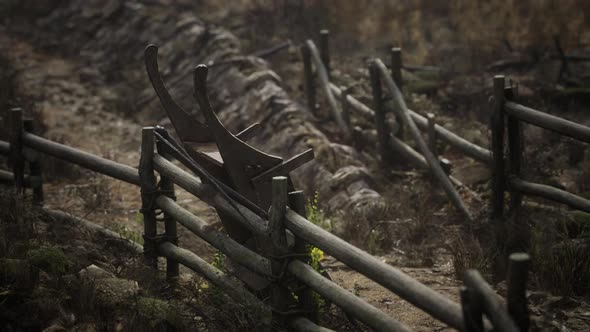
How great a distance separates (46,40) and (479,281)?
Result: 10.8 metres

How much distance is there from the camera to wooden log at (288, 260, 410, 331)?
339 centimetres

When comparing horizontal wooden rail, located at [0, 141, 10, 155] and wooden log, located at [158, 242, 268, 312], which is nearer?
Result: wooden log, located at [158, 242, 268, 312]

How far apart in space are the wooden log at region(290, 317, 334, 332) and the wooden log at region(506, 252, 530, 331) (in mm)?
1202

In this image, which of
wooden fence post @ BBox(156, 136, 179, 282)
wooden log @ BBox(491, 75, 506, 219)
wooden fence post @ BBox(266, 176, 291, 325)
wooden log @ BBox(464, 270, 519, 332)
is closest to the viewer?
wooden log @ BBox(464, 270, 519, 332)

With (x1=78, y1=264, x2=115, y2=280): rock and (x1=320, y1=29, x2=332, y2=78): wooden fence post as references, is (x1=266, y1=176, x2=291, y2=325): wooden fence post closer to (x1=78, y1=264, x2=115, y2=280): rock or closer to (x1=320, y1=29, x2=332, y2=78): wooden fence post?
(x1=78, y1=264, x2=115, y2=280): rock

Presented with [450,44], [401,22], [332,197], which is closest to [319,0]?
[401,22]

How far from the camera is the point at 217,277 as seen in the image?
4.53 m

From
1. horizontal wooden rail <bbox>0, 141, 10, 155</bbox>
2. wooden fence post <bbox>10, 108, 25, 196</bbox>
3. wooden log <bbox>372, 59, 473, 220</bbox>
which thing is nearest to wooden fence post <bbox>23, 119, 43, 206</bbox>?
wooden fence post <bbox>10, 108, 25, 196</bbox>

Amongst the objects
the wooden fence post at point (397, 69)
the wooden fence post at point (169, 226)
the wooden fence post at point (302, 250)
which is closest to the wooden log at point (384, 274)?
the wooden fence post at point (302, 250)

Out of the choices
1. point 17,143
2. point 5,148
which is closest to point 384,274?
point 17,143

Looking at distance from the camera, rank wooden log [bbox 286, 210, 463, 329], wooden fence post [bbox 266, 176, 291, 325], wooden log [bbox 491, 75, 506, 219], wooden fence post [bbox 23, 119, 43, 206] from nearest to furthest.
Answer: wooden log [bbox 286, 210, 463, 329] → wooden fence post [bbox 266, 176, 291, 325] → wooden log [bbox 491, 75, 506, 219] → wooden fence post [bbox 23, 119, 43, 206]

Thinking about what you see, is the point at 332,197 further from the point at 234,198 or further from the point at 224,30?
the point at 224,30

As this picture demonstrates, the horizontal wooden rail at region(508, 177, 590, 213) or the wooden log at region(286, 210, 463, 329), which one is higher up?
the wooden log at region(286, 210, 463, 329)

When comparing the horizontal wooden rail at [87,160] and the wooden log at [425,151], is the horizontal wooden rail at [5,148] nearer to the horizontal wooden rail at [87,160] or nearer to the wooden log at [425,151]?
the horizontal wooden rail at [87,160]
